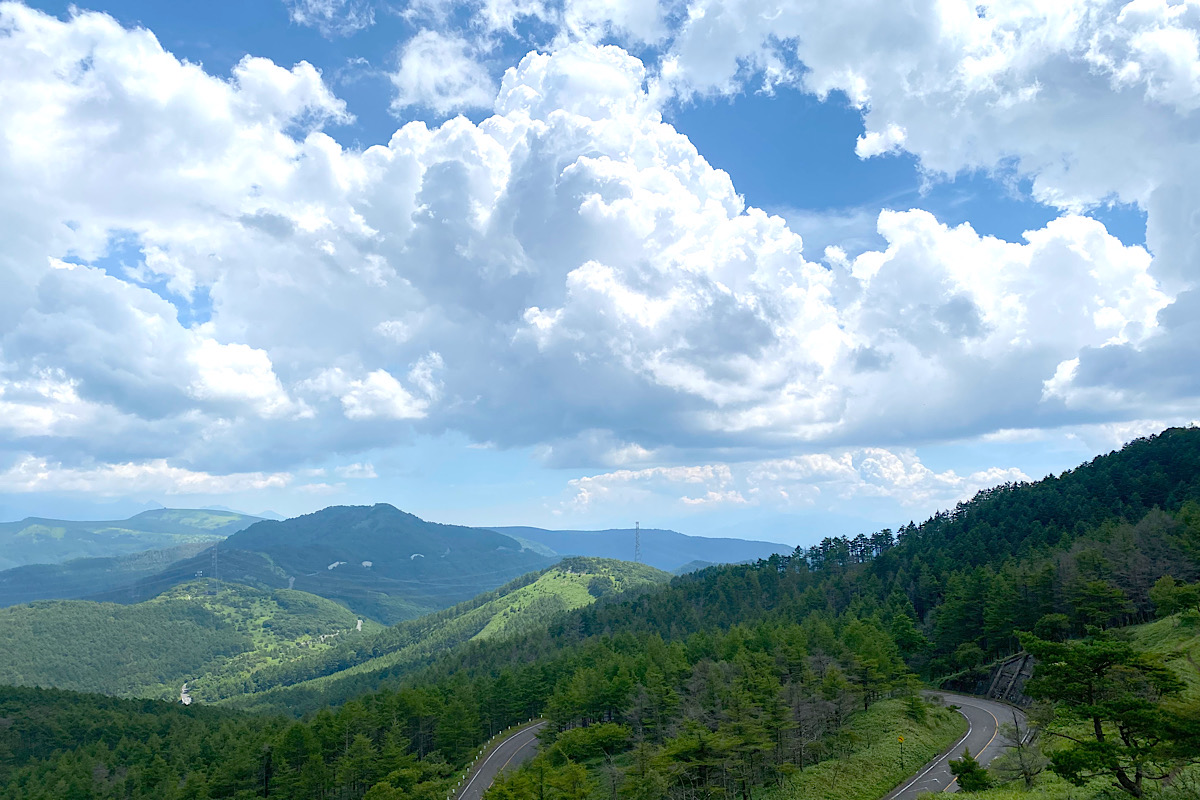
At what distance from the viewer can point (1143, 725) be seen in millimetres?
35469

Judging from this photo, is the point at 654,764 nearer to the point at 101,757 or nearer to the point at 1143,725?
the point at 1143,725

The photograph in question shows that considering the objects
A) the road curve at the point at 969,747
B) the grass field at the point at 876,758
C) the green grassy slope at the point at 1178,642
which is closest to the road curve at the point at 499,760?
the grass field at the point at 876,758

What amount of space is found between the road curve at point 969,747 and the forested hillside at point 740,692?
4433mm

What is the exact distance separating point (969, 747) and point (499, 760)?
60957 millimetres

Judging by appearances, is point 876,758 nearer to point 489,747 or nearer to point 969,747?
point 969,747

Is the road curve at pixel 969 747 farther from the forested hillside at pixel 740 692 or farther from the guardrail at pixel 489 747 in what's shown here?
the guardrail at pixel 489 747

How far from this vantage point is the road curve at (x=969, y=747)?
59125 mm

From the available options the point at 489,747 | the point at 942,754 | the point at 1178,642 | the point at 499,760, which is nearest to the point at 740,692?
the point at 942,754

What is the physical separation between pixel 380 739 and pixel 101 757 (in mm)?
113419

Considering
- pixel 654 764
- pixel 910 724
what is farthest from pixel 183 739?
pixel 910 724

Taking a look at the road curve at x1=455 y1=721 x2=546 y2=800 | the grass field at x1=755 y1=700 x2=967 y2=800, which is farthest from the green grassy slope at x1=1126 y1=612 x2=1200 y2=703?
the road curve at x1=455 y1=721 x2=546 y2=800

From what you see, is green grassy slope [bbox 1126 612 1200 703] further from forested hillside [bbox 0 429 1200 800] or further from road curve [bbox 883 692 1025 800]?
road curve [bbox 883 692 1025 800]

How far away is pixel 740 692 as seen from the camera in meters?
70.1

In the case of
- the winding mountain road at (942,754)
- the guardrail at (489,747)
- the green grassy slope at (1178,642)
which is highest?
the green grassy slope at (1178,642)
